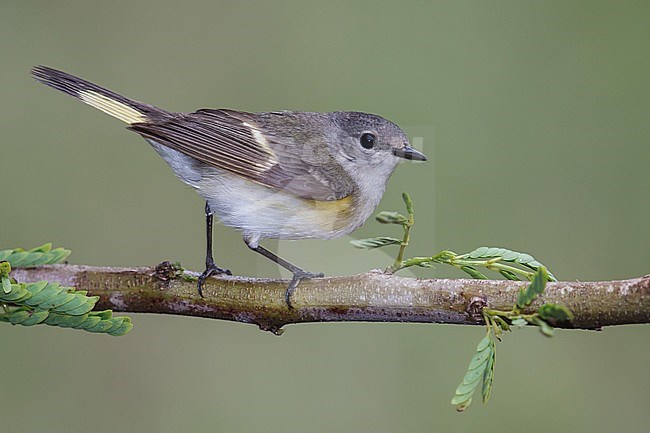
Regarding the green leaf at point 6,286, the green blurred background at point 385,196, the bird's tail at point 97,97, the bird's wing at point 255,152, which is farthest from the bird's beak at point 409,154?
the green leaf at point 6,286

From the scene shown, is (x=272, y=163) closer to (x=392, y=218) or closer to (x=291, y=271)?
(x=291, y=271)

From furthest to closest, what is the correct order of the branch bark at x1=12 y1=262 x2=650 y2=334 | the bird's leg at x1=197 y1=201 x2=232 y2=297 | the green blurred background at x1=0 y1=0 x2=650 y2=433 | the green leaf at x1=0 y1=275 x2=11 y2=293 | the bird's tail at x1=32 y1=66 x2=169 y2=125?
the green blurred background at x1=0 y1=0 x2=650 y2=433 → the bird's tail at x1=32 y1=66 x2=169 y2=125 → the bird's leg at x1=197 y1=201 x2=232 y2=297 → the green leaf at x1=0 y1=275 x2=11 y2=293 → the branch bark at x1=12 y1=262 x2=650 y2=334

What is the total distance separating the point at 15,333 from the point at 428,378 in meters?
1.85

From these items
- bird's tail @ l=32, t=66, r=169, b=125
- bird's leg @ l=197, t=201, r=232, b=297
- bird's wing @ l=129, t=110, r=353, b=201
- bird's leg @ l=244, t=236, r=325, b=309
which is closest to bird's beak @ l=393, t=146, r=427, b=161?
bird's wing @ l=129, t=110, r=353, b=201

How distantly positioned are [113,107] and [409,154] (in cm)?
83

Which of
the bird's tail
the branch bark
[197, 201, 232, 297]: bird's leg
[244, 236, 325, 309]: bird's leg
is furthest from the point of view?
the bird's tail

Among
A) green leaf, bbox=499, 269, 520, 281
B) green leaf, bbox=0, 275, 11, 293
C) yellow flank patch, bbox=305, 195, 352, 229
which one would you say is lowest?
green leaf, bbox=0, 275, 11, 293

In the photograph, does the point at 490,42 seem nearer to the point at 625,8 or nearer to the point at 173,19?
the point at 625,8

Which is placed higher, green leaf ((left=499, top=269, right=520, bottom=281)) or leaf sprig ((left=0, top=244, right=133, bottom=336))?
green leaf ((left=499, top=269, right=520, bottom=281))

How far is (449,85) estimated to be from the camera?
4.24m

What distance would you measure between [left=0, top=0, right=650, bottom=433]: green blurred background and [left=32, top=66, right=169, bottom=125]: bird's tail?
39.8 inches

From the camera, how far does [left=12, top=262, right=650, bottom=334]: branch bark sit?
A: 143 centimetres

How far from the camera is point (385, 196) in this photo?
372 cm

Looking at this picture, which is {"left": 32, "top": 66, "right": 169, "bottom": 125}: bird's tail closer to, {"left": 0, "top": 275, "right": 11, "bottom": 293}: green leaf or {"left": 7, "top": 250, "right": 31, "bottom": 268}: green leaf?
{"left": 7, "top": 250, "right": 31, "bottom": 268}: green leaf
